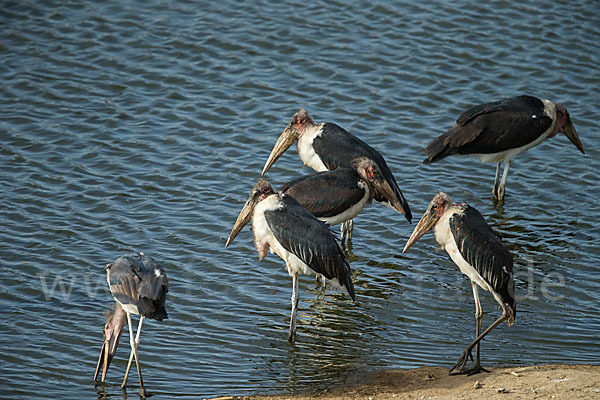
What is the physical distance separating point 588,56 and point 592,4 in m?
2.22

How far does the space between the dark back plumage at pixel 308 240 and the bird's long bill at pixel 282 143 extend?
299 centimetres

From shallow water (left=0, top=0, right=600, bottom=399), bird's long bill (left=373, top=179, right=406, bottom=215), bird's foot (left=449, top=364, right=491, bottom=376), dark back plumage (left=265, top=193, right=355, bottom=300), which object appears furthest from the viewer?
bird's long bill (left=373, top=179, right=406, bottom=215)

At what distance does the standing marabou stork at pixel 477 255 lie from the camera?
731cm

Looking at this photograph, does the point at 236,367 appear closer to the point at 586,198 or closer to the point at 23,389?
the point at 23,389

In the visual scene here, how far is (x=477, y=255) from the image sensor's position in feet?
24.0

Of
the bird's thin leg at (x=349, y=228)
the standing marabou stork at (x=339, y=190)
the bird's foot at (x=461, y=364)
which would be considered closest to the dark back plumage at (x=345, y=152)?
the standing marabou stork at (x=339, y=190)

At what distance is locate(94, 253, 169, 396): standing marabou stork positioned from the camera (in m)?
6.84

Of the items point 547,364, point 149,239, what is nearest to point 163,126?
point 149,239

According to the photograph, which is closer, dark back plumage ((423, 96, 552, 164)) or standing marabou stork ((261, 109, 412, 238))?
standing marabou stork ((261, 109, 412, 238))

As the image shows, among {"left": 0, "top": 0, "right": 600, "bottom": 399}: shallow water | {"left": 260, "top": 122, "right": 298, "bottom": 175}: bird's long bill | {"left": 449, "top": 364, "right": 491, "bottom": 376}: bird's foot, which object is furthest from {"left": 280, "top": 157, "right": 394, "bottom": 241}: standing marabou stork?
{"left": 449, "top": 364, "right": 491, "bottom": 376}: bird's foot

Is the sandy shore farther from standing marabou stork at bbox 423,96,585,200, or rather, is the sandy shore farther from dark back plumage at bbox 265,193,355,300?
standing marabou stork at bbox 423,96,585,200

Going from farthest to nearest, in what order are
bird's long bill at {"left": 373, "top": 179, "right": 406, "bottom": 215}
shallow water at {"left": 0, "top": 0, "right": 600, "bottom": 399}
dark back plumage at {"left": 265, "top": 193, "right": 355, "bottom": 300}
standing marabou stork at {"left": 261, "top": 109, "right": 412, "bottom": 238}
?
standing marabou stork at {"left": 261, "top": 109, "right": 412, "bottom": 238}, bird's long bill at {"left": 373, "top": 179, "right": 406, "bottom": 215}, dark back plumage at {"left": 265, "top": 193, "right": 355, "bottom": 300}, shallow water at {"left": 0, "top": 0, "right": 600, "bottom": 399}

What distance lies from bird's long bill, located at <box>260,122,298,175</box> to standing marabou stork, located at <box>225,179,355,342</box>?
283 centimetres

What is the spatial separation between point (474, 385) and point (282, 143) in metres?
5.13
